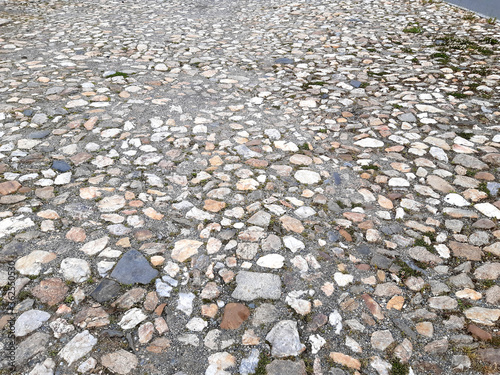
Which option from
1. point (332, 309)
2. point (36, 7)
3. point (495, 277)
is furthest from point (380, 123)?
point (36, 7)

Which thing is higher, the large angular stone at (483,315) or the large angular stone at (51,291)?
the large angular stone at (483,315)

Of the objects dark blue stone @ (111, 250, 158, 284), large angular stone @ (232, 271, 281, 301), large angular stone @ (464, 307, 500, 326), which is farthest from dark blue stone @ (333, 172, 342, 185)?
dark blue stone @ (111, 250, 158, 284)

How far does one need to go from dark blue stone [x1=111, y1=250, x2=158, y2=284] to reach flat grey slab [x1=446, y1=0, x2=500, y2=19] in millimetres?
9613

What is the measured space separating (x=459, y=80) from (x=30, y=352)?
20.1 ft

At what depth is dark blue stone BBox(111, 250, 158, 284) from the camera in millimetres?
2457

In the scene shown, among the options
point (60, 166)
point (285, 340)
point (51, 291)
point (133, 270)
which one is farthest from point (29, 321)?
point (60, 166)

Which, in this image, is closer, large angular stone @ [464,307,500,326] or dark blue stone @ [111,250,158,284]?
large angular stone @ [464,307,500,326]

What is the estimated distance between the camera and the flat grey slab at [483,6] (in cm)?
816

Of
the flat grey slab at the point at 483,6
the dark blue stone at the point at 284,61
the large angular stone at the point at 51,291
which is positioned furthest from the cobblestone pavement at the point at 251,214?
the flat grey slab at the point at 483,6

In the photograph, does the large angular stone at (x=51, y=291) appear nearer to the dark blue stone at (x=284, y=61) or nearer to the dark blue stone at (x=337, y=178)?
the dark blue stone at (x=337, y=178)

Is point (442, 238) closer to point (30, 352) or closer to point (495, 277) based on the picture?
point (495, 277)

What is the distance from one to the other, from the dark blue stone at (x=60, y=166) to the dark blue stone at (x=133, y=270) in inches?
57.1

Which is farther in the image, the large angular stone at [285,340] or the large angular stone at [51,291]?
the large angular stone at [51,291]

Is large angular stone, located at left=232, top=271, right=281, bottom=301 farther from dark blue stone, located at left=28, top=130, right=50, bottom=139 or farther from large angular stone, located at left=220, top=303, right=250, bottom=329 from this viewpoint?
dark blue stone, located at left=28, top=130, right=50, bottom=139
